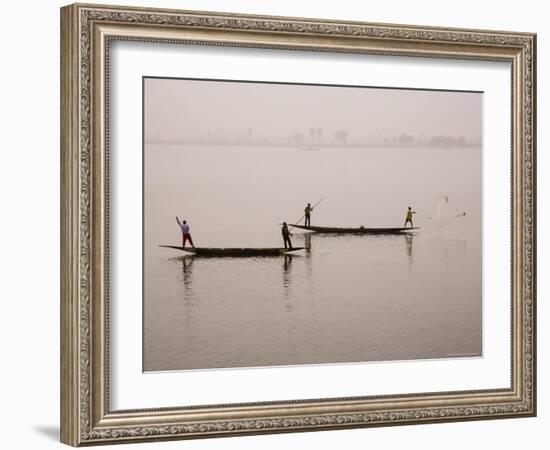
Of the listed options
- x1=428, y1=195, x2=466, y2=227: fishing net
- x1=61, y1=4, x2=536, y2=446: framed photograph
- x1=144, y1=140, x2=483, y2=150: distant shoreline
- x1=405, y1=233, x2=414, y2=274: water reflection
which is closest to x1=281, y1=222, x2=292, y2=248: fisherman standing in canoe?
x1=61, y1=4, x2=536, y2=446: framed photograph

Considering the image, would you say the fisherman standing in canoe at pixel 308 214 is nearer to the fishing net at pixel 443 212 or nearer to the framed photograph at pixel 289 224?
the framed photograph at pixel 289 224

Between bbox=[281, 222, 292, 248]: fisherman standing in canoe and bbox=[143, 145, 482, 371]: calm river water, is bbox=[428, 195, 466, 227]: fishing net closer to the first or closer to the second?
bbox=[143, 145, 482, 371]: calm river water

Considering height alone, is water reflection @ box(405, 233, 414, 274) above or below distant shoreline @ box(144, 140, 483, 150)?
below

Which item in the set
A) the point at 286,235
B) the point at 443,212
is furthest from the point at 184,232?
the point at 443,212

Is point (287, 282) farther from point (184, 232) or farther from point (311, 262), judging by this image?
point (184, 232)

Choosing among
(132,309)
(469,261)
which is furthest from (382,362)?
(132,309)
